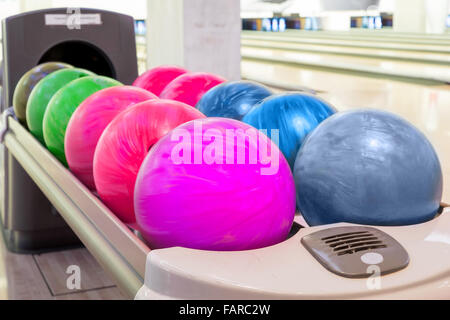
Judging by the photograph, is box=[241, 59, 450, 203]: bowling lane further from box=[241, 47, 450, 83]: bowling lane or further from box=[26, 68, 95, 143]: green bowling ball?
box=[26, 68, 95, 143]: green bowling ball

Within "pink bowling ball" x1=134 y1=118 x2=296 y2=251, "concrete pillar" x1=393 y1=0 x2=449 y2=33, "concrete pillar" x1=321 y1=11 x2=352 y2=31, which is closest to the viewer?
"pink bowling ball" x1=134 y1=118 x2=296 y2=251

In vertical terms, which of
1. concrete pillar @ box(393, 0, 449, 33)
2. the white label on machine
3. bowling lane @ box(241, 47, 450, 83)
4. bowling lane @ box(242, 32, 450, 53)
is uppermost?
concrete pillar @ box(393, 0, 449, 33)

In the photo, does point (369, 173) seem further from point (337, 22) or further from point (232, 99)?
point (337, 22)

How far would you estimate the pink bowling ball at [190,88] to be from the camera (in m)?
1.68

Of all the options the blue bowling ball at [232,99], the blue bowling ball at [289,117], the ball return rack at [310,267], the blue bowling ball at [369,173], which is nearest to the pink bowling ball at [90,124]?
the blue bowling ball at [232,99]

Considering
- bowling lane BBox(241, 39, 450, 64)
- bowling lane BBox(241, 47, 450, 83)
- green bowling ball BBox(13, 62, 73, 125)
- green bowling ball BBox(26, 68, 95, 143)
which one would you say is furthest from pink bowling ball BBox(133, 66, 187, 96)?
bowling lane BBox(241, 39, 450, 64)

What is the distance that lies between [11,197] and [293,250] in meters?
1.76

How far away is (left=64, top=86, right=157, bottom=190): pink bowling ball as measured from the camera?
4.64 feet

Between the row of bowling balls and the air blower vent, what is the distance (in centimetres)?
7

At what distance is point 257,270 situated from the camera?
2.64 ft

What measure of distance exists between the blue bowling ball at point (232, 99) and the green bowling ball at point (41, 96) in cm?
58

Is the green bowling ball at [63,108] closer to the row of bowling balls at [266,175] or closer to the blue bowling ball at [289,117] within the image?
the row of bowling balls at [266,175]

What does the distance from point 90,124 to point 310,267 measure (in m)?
0.77
